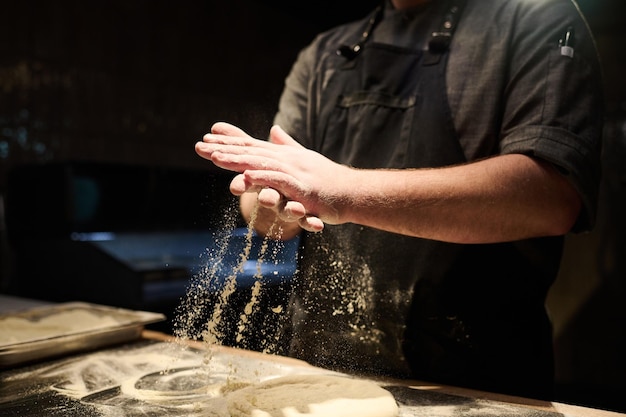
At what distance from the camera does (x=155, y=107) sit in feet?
11.4

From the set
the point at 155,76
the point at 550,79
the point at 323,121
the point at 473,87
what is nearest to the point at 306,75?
the point at 323,121

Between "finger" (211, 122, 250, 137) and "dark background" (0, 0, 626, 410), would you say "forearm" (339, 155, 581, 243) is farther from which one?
"dark background" (0, 0, 626, 410)

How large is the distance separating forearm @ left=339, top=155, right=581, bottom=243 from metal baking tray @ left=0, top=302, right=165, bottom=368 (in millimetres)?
788

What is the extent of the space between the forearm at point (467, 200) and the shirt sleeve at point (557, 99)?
0.04 meters

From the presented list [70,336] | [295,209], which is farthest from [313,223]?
[70,336]

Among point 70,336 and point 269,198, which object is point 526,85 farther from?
point 70,336

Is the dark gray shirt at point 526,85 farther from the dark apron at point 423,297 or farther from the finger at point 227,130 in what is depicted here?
the finger at point 227,130

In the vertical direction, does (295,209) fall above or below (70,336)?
above

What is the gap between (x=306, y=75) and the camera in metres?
1.67

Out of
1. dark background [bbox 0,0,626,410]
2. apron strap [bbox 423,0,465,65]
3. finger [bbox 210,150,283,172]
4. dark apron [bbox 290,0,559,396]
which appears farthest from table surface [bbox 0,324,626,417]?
dark background [bbox 0,0,626,410]

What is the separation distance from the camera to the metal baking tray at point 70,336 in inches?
51.8

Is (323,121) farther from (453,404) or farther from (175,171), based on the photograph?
(175,171)

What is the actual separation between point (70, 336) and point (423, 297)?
0.89m

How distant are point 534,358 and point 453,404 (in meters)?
0.40
